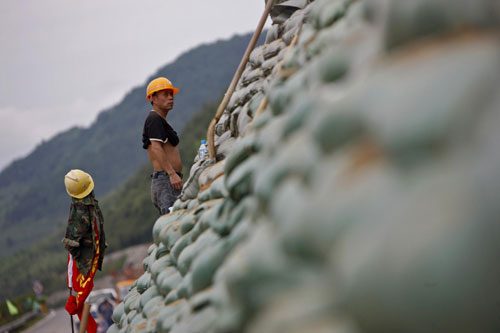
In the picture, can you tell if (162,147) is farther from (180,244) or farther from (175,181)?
(180,244)

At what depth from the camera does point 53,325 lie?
1363 centimetres

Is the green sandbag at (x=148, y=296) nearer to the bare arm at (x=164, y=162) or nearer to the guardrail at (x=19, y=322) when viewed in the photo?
the bare arm at (x=164, y=162)

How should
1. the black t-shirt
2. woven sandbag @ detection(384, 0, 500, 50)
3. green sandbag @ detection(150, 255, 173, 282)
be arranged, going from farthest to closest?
1. the black t-shirt
2. green sandbag @ detection(150, 255, 173, 282)
3. woven sandbag @ detection(384, 0, 500, 50)

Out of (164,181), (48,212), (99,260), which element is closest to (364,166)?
(164,181)

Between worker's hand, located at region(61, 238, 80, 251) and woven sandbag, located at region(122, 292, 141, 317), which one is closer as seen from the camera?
woven sandbag, located at region(122, 292, 141, 317)

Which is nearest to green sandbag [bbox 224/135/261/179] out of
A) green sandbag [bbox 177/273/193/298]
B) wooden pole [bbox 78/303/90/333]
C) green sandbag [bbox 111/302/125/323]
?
green sandbag [bbox 177/273/193/298]

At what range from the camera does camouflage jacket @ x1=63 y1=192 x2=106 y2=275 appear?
13.4 ft

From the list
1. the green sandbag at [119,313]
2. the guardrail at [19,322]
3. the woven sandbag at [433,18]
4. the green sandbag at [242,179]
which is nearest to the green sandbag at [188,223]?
the green sandbag at [242,179]

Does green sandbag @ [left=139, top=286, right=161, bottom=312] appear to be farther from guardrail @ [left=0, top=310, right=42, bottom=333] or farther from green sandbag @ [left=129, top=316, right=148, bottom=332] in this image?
guardrail @ [left=0, top=310, right=42, bottom=333]

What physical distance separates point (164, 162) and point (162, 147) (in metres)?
0.14

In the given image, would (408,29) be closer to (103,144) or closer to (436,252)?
(436,252)

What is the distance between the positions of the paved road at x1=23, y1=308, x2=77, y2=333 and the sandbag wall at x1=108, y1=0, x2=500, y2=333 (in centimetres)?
1138

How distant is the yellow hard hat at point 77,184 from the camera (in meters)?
4.10

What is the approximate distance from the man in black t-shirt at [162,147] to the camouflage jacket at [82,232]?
0.56 m
